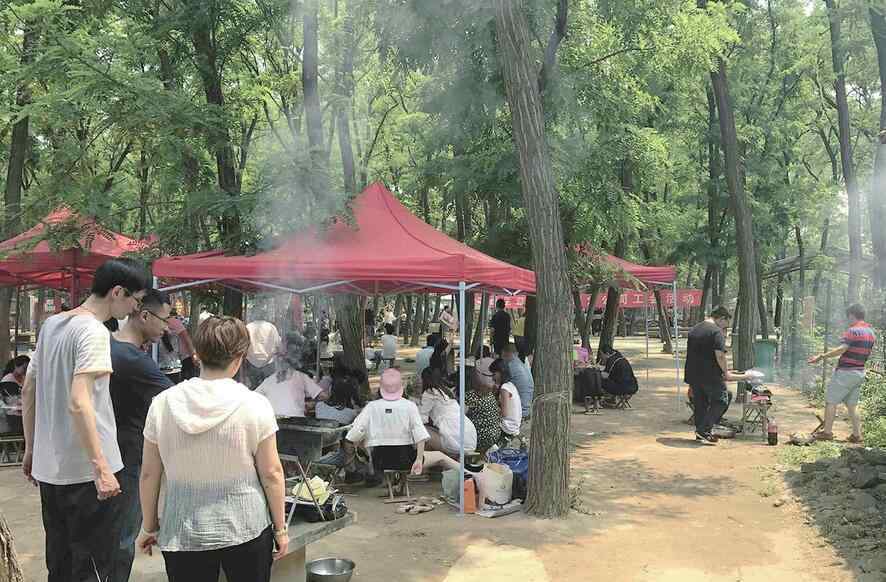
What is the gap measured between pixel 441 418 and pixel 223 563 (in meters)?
4.97

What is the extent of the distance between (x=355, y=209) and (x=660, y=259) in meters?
21.0

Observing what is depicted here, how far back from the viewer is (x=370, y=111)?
2453 centimetres

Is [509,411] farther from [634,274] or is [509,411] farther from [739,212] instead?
[739,212]

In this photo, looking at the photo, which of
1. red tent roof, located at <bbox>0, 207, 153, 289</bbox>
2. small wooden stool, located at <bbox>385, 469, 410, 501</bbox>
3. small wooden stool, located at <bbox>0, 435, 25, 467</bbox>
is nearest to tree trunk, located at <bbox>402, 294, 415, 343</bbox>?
red tent roof, located at <bbox>0, 207, 153, 289</bbox>

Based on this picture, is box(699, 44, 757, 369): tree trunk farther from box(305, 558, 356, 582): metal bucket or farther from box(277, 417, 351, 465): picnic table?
box(305, 558, 356, 582): metal bucket

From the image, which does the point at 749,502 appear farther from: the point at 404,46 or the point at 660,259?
the point at 660,259

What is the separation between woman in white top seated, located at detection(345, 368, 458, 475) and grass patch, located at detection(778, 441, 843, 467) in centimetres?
482

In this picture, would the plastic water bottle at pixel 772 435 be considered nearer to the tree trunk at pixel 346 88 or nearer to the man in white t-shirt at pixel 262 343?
the man in white t-shirt at pixel 262 343

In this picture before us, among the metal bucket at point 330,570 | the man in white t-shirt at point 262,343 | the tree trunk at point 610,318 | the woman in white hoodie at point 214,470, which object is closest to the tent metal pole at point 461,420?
the metal bucket at point 330,570

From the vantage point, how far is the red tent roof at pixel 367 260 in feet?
23.6

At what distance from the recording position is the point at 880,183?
49.8 feet

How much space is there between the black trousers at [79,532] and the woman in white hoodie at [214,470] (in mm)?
692

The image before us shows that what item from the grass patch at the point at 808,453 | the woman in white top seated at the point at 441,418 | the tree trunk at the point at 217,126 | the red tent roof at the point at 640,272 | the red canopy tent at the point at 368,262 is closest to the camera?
the red canopy tent at the point at 368,262

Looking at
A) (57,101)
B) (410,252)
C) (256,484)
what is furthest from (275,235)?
(256,484)
